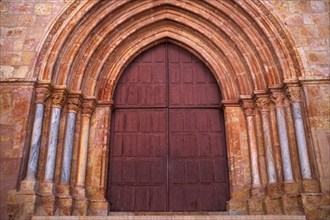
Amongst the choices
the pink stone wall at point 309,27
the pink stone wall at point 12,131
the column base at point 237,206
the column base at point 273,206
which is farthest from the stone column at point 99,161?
the pink stone wall at point 309,27

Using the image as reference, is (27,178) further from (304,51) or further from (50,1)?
(304,51)

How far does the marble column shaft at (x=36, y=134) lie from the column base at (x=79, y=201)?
904 millimetres

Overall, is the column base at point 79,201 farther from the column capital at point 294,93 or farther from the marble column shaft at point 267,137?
the column capital at point 294,93

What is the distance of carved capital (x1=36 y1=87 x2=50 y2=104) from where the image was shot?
6.98 m

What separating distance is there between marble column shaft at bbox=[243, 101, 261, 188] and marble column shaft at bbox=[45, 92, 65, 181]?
3.84m

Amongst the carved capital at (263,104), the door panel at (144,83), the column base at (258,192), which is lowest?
the column base at (258,192)

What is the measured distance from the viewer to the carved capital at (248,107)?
7.68 metres

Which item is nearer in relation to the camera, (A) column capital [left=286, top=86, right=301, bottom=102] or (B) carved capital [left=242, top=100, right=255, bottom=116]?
(A) column capital [left=286, top=86, right=301, bottom=102]

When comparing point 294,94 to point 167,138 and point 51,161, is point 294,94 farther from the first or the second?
point 51,161

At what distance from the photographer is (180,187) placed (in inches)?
301

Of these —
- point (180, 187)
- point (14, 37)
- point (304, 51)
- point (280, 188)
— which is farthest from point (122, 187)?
point (304, 51)

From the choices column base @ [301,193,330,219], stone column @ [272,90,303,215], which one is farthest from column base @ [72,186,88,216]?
column base @ [301,193,330,219]

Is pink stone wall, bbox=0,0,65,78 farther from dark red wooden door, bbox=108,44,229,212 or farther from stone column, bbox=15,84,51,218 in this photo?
dark red wooden door, bbox=108,44,229,212

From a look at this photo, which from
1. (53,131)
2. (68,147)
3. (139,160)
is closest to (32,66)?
(53,131)
